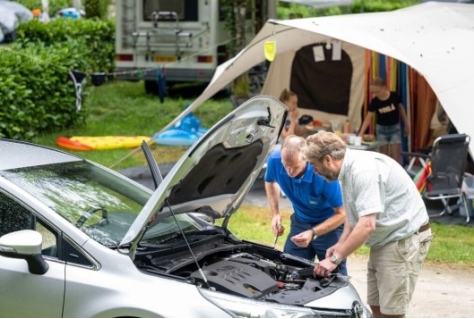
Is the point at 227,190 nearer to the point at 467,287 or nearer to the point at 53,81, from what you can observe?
the point at 467,287

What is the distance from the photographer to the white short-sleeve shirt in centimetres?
548

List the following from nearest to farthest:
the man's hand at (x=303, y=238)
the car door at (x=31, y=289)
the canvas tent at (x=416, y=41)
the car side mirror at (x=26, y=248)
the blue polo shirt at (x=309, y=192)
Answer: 1. the car side mirror at (x=26, y=248)
2. the car door at (x=31, y=289)
3. the man's hand at (x=303, y=238)
4. the blue polo shirt at (x=309, y=192)
5. the canvas tent at (x=416, y=41)

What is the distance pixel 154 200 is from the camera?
16.0 feet

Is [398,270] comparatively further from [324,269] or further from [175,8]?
[175,8]

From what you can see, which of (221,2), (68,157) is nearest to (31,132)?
(221,2)

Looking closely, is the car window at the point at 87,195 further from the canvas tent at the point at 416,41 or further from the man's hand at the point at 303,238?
the canvas tent at the point at 416,41

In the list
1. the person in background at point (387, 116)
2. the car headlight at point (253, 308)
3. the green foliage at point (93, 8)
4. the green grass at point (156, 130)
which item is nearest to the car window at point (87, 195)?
the car headlight at point (253, 308)

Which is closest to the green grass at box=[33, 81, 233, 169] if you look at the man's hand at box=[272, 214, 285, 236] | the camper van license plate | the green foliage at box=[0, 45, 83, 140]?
the green foliage at box=[0, 45, 83, 140]

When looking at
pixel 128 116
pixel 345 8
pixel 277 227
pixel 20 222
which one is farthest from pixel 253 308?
pixel 345 8

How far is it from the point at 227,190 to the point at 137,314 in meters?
1.42

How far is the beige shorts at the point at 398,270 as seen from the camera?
571cm

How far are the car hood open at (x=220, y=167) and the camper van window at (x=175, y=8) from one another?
40.1ft

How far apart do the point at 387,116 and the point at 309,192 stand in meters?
6.26

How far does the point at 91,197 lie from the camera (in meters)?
5.62
